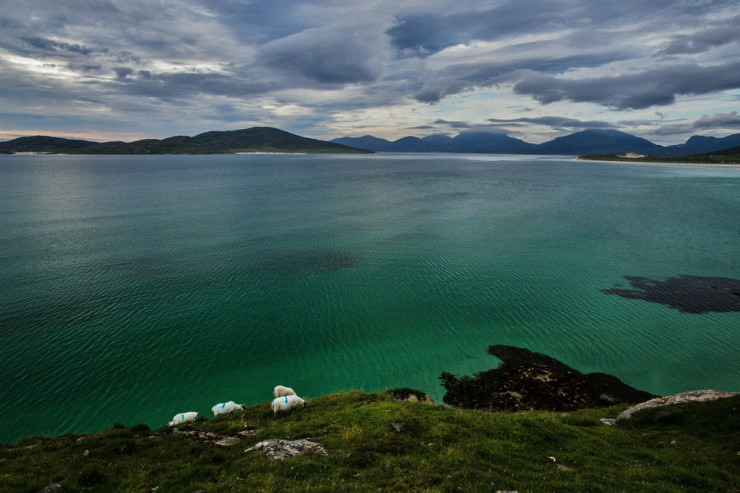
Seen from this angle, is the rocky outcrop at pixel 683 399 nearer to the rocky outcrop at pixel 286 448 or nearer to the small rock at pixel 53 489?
the rocky outcrop at pixel 286 448

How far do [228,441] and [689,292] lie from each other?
5270 cm

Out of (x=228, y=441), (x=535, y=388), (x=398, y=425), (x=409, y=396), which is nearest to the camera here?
(x=228, y=441)

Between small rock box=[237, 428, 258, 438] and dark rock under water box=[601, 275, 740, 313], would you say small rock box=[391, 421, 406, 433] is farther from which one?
dark rock under water box=[601, 275, 740, 313]

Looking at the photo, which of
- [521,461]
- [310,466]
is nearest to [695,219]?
[521,461]

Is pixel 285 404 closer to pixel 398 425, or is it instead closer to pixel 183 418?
pixel 183 418

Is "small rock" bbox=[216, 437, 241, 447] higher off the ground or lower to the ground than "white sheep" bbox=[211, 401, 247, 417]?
higher

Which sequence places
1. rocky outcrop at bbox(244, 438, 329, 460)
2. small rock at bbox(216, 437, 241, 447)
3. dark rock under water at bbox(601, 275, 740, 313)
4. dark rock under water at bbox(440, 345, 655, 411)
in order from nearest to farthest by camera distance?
rocky outcrop at bbox(244, 438, 329, 460) → small rock at bbox(216, 437, 241, 447) → dark rock under water at bbox(440, 345, 655, 411) → dark rock under water at bbox(601, 275, 740, 313)

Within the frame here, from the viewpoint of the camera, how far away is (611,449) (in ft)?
52.2

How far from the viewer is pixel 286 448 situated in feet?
47.9

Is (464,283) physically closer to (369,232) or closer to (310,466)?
(369,232)

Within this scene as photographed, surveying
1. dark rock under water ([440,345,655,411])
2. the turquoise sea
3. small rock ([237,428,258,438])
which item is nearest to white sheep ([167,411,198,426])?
small rock ([237,428,258,438])

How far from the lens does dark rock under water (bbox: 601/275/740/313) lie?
129ft

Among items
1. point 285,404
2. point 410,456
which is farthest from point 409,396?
point 410,456

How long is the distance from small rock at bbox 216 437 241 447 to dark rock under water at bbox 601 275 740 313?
44282 mm
